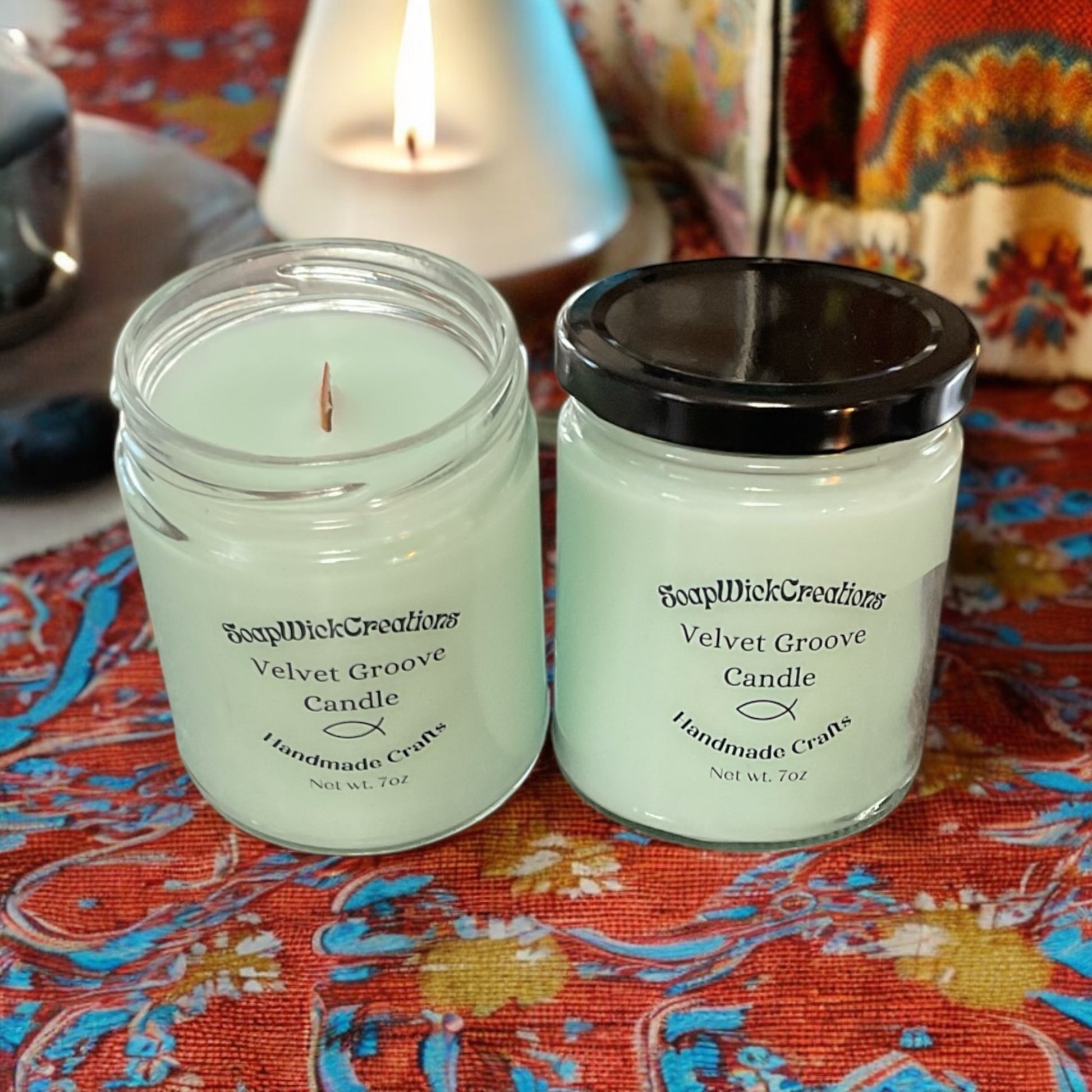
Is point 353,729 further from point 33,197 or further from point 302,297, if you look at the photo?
point 33,197

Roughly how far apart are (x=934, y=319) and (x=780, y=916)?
0.19 metres

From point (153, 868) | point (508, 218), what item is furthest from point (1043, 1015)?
point (508, 218)

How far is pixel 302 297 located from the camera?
48 cm

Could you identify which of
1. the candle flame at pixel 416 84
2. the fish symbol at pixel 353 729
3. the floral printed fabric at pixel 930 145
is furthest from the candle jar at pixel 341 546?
the floral printed fabric at pixel 930 145

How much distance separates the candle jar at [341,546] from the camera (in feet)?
1.26

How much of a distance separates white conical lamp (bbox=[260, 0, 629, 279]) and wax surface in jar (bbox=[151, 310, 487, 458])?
18 cm

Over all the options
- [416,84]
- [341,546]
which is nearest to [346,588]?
[341,546]

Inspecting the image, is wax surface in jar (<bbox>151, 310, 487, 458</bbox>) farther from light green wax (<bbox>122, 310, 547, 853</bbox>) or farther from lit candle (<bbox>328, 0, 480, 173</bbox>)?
lit candle (<bbox>328, 0, 480, 173</bbox>)

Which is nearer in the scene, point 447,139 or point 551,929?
point 551,929

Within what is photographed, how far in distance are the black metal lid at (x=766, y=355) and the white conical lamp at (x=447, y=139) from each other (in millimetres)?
222

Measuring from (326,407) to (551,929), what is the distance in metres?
0.18

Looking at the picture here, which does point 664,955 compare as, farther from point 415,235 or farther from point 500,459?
point 415,235

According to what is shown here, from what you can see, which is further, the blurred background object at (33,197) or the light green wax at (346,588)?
the blurred background object at (33,197)

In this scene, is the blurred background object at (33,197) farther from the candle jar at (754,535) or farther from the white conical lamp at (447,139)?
the candle jar at (754,535)
